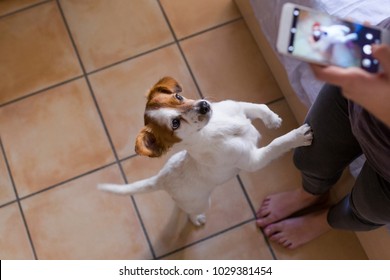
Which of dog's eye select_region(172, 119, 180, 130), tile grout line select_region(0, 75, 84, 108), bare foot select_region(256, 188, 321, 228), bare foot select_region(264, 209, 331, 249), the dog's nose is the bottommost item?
bare foot select_region(264, 209, 331, 249)

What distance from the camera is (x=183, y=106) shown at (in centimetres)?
108

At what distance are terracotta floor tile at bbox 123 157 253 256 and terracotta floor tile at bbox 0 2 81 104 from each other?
63cm

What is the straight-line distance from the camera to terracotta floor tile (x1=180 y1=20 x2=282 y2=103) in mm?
1724

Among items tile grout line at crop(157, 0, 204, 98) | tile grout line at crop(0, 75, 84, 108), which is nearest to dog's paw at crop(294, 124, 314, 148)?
tile grout line at crop(157, 0, 204, 98)

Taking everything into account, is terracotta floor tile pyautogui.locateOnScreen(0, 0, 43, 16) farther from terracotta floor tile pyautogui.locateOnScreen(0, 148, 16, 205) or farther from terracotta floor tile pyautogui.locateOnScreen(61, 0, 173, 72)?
terracotta floor tile pyautogui.locateOnScreen(0, 148, 16, 205)

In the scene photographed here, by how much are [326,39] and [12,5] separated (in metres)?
1.61

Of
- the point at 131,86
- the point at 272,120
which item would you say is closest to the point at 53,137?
the point at 131,86

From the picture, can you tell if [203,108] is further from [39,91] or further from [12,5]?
[12,5]

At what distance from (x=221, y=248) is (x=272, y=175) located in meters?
0.32

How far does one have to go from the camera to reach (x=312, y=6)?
3.74 ft

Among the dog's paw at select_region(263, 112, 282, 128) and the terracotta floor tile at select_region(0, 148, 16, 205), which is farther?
the terracotta floor tile at select_region(0, 148, 16, 205)

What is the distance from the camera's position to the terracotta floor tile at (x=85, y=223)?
159 cm
